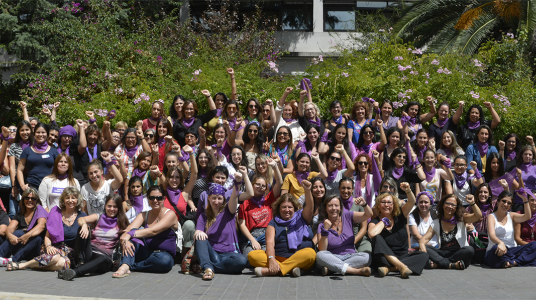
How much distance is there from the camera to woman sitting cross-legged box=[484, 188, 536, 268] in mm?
7816

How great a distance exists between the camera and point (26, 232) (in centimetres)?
768

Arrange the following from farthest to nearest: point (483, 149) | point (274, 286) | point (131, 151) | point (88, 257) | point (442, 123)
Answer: point (442, 123), point (483, 149), point (131, 151), point (88, 257), point (274, 286)

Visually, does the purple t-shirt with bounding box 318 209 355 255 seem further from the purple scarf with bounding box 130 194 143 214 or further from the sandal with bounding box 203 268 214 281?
the purple scarf with bounding box 130 194 143 214

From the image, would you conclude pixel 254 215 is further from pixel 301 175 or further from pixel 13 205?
pixel 13 205

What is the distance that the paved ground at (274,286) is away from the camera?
6.05 m

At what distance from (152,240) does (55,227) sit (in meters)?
1.36

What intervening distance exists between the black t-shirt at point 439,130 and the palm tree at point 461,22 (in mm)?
5102

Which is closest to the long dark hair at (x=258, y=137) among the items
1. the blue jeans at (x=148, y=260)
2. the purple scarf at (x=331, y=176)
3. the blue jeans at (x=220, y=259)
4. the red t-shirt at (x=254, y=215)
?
the purple scarf at (x=331, y=176)

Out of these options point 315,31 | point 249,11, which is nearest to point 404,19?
point 315,31

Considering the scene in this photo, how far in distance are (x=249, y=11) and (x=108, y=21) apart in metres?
9.50

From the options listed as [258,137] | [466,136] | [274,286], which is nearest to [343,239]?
[274,286]

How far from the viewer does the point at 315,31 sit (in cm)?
2316

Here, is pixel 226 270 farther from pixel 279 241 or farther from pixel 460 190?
pixel 460 190

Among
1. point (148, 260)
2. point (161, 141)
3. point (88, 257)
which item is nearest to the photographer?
point (88, 257)
